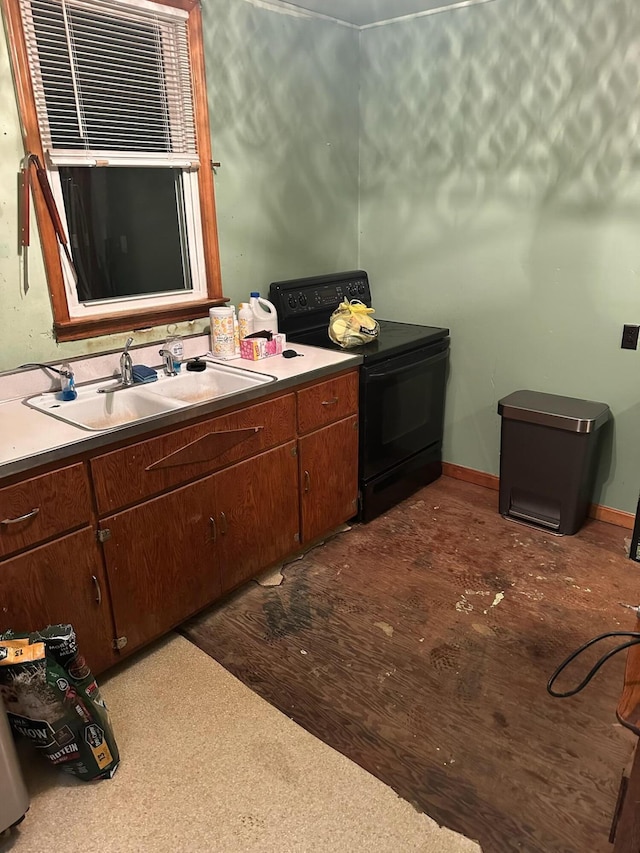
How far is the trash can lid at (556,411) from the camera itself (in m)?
2.58

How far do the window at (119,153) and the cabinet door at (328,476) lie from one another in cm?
80

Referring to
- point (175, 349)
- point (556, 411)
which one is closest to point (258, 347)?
point (175, 349)

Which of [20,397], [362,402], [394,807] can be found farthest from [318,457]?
[394,807]

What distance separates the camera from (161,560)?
200cm

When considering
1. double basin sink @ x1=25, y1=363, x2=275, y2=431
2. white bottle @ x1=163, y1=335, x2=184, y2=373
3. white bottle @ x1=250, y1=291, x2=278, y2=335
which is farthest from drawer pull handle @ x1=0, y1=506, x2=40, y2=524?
white bottle @ x1=250, y1=291, x2=278, y2=335

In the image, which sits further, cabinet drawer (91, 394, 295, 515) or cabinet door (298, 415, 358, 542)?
cabinet door (298, 415, 358, 542)

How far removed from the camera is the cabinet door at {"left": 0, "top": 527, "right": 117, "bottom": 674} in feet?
5.34

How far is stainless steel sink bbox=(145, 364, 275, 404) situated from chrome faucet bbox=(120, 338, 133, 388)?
0.07m

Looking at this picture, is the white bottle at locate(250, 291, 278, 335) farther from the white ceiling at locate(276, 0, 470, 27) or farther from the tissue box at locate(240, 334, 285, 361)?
the white ceiling at locate(276, 0, 470, 27)

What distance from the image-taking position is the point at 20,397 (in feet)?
6.84

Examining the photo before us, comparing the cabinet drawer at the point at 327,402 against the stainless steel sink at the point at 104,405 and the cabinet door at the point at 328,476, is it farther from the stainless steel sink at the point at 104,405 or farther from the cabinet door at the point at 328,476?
the stainless steel sink at the point at 104,405

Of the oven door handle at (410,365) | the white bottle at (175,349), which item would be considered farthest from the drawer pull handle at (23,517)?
the oven door handle at (410,365)

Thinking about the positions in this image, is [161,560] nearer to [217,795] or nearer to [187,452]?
[187,452]

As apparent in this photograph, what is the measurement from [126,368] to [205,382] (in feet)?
1.13
